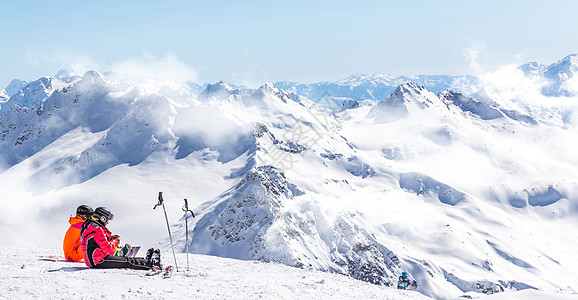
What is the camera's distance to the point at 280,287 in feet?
54.8

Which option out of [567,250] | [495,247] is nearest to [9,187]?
[495,247]

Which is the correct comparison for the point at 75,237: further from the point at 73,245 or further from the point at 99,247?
the point at 99,247

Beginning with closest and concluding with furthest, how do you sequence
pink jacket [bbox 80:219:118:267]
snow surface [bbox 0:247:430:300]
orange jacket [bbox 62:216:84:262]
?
snow surface [bbox 0:247:430:300], pink jacket [bbox 80:219:118:267], orange jacket [bbox 62:216:84:262]

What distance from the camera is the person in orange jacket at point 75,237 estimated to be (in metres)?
16.6

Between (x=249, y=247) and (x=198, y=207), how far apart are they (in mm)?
35105

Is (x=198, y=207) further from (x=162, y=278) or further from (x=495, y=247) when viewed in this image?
(x=162, y=278)

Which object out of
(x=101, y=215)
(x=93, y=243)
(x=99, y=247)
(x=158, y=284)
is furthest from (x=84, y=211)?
(x=158, y=284)

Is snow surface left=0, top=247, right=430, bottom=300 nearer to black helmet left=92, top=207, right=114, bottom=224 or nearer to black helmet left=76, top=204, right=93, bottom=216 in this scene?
black helmet left=92, top=207, right=114, bottom=224

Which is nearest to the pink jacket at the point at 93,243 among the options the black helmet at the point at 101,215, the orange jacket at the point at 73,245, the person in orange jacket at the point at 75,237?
the black helmet at the point at 101,215

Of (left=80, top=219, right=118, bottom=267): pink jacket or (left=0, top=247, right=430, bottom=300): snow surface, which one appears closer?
(left=0, top=247, right=430, bottom=300): snow surface

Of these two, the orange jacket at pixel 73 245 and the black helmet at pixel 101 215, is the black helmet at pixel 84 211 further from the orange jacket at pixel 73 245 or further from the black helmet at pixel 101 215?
the orange jacket at pixel 73 245

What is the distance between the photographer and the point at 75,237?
17.2m

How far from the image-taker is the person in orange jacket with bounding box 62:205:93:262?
54.3 feet

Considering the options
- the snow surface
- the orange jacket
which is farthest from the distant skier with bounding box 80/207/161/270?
the orange jacket
